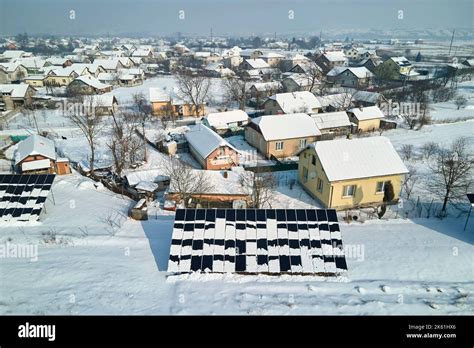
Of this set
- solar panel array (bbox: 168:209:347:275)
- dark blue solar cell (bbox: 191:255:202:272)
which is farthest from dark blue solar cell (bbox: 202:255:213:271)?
dark blue solar cell (bbox: 191:255:202:272)

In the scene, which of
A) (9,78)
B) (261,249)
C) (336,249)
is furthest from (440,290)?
(9,78)

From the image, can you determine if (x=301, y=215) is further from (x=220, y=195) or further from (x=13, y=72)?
(x=13, y=72)

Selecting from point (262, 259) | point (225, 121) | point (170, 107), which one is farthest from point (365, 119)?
point (262, 259)

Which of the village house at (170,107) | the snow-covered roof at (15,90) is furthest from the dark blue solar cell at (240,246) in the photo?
the snow-covered roof at (15,90)

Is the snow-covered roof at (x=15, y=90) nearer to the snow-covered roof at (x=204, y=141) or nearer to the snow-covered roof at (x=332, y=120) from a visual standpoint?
the snow-covered roof at (x=204, y=141)

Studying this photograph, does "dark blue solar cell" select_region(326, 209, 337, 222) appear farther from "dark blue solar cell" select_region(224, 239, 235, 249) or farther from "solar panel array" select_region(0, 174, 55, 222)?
"solar panel array" select_region(0, 174, 55, 222)

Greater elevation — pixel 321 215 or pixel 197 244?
pixel 321 215
